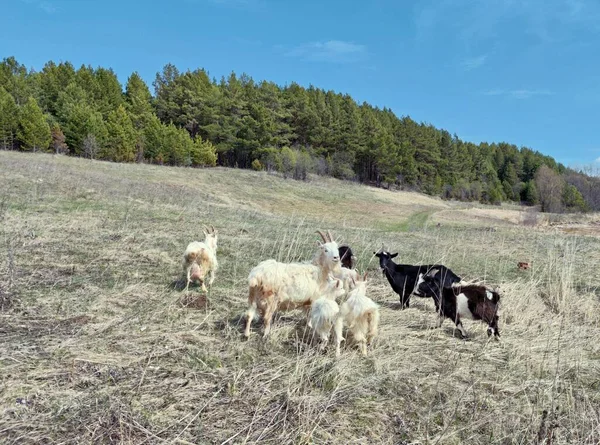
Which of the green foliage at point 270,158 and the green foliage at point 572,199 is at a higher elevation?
the green foliage at point 572,199

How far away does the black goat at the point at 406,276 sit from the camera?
20.7ft

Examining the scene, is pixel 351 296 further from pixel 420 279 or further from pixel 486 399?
pixel 420 279

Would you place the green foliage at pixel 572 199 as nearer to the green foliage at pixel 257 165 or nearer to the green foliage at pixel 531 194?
the green foliage at pixel 531 194

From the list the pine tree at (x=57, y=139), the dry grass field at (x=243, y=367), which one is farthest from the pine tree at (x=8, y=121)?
the dry grass field at (x=243, y=367)

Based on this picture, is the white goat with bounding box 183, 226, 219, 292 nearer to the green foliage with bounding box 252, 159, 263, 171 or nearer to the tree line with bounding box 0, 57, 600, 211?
the tree line with bounding box 0, 57, 600, 211

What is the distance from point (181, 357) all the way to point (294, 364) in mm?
1085

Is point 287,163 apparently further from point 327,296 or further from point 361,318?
point 361,318

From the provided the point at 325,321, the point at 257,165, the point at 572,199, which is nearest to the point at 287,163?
the point at 257,165

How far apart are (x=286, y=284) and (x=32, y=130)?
1911 inches

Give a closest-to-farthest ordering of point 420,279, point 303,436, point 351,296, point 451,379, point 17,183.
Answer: point 303,436 → point 451,379 → point 351,296 → point 420,279 → point 17,183

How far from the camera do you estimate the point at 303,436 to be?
270 cm

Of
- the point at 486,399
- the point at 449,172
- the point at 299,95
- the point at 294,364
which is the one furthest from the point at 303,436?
the point at 449,172

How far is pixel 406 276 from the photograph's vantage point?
6.47 meters

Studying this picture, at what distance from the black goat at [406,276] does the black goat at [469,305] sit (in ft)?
2.59
